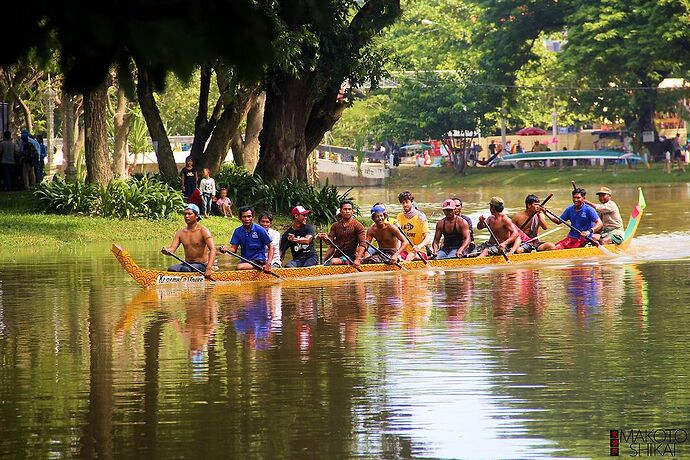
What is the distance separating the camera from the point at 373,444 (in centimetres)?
1000

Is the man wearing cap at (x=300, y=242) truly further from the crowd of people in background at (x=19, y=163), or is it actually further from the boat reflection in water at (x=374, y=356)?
the crowd of people in background at (x=19, y=163)

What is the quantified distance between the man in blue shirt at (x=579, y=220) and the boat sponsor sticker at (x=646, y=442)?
15927mm

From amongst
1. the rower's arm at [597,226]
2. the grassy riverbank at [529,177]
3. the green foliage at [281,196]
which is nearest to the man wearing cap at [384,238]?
the rower's arm at [597,226]

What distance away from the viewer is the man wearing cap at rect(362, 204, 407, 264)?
23.0 meters

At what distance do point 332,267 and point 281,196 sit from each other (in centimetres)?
1646

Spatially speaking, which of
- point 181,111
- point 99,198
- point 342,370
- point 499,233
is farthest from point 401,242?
point 181,111

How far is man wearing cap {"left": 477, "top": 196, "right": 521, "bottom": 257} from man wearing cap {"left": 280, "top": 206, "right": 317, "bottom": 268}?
3.23m

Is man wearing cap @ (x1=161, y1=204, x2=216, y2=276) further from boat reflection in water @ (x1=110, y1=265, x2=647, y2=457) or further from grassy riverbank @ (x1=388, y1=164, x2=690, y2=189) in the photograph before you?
grassy riverbank @ (x1=388, y1=164, x2=690, y2=189)

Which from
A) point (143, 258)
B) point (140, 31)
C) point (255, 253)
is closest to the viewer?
point (140, 31)

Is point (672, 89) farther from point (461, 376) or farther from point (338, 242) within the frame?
point (461, 376)

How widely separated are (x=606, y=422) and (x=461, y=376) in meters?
2.24

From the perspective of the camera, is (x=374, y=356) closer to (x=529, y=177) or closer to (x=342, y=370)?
(x=342, y=370)

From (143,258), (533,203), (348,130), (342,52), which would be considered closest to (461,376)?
(533,203)

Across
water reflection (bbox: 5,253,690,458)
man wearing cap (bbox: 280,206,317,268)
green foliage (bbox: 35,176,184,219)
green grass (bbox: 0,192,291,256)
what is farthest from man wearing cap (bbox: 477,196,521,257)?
green foliage (bbox: 35,176,184,219)
